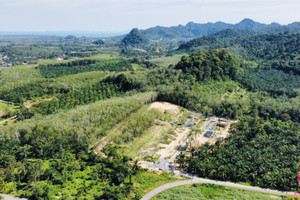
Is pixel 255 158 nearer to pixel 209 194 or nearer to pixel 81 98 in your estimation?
pixel 209 194

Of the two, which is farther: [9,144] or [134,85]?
[134,85]

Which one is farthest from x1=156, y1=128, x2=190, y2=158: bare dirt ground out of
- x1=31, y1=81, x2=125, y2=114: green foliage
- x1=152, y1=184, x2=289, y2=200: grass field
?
x1=31, y1=81, x2=125, y2=114: green foliage

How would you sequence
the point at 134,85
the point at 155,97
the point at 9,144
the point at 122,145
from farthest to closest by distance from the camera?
the point at 134,85, the point at 155,97, the point at 122,145, the point at 9,144

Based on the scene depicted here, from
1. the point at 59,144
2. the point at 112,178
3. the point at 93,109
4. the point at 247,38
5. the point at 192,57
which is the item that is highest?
the point at 247,38

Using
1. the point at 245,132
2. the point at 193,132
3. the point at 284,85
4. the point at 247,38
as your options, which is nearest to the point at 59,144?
the point at 193,132

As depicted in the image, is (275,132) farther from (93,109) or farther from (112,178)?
(93,109)

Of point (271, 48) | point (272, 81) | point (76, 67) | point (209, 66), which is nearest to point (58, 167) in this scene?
point (209, 66)

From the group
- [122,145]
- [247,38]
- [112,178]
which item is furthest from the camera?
[247,38]

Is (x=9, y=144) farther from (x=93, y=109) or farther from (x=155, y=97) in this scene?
(x=155, y=97)

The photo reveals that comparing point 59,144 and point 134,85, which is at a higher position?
point 134,85
